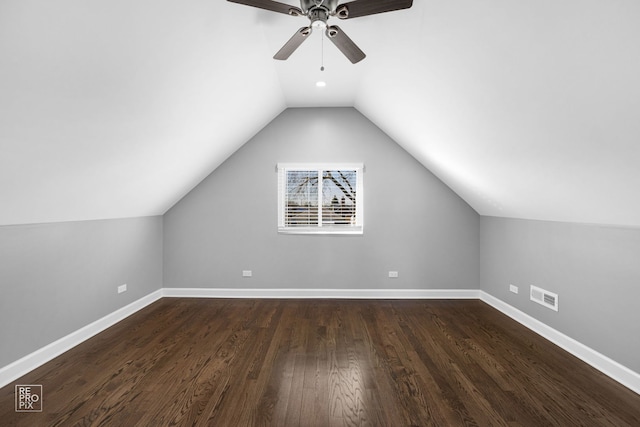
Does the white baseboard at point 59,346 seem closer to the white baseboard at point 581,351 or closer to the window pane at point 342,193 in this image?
the window pane at point 342,193

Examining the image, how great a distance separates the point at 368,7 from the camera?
1.93 m

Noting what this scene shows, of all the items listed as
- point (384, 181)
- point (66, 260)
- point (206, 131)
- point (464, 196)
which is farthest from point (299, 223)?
point (66, 260)

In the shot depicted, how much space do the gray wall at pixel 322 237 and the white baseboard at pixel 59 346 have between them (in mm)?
965

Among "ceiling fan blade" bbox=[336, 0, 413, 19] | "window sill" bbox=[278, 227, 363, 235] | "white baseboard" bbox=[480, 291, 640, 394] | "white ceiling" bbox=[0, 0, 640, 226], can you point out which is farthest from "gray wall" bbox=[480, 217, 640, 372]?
"ceiling fan blade" bbox=[336, 0, 413, 19]

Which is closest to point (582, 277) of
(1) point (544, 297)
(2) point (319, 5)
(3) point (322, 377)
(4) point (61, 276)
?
(1) point (544, 297)

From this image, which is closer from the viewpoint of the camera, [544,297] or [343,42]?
[343,42]

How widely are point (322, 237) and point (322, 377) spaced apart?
2357 millimetres

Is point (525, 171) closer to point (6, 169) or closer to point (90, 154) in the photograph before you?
point (90, 154)

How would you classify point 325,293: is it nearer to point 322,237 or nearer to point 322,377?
point 322,237

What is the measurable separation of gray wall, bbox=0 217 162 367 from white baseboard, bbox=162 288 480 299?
2.42 ft

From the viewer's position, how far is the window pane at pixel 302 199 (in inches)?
187

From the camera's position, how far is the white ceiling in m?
1.58

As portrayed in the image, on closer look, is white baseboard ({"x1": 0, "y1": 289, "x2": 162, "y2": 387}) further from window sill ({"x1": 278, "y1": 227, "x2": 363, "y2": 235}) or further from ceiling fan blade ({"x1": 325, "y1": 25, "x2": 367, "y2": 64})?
ceiling fan blade ({"x1": 325, "y1": 25, "x2": 367, "y2": 64})

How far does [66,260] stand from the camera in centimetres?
297
